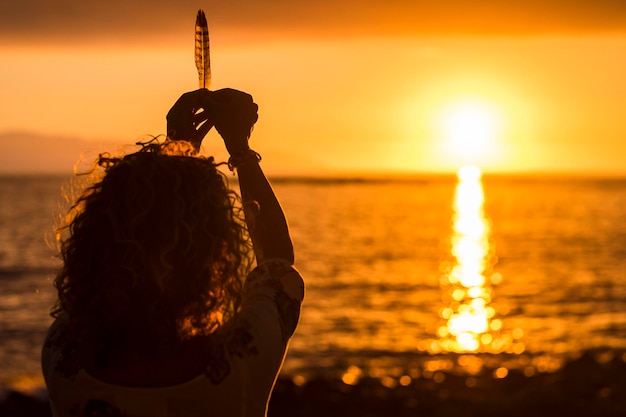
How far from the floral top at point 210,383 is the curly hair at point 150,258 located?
68 millimetres

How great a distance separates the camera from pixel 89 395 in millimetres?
2400

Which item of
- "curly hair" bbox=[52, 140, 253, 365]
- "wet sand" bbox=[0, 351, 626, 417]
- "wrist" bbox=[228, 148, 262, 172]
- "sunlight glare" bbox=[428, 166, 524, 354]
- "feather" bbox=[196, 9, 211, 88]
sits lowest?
"curly hair" bbox=[52, 140, 253, 365]

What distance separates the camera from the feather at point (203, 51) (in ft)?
9.69

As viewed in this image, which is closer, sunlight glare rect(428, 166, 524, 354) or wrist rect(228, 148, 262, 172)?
wrist rect(228, 148, 262, 172)

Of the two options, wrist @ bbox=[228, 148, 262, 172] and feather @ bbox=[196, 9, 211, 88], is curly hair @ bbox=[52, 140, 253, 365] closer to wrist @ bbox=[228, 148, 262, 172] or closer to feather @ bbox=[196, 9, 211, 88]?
wrist @ bbox=[228, 148, 262, 172]

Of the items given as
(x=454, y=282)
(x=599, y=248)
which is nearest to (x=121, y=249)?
(x=454, y=282)

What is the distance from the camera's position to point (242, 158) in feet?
9.31

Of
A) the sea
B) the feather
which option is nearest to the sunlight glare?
the sea

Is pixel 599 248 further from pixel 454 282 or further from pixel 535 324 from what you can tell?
pixel 535 324

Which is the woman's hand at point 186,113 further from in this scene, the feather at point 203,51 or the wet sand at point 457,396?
the wet sand at point 457,396

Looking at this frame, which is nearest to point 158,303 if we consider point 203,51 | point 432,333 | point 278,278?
point 278,278

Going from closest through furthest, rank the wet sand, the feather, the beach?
the feather
the wet sand
the beach

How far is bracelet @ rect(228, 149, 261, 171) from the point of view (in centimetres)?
281

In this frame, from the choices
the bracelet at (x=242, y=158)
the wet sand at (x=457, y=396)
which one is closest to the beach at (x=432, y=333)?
the wet sand at (x=457, y=396)
